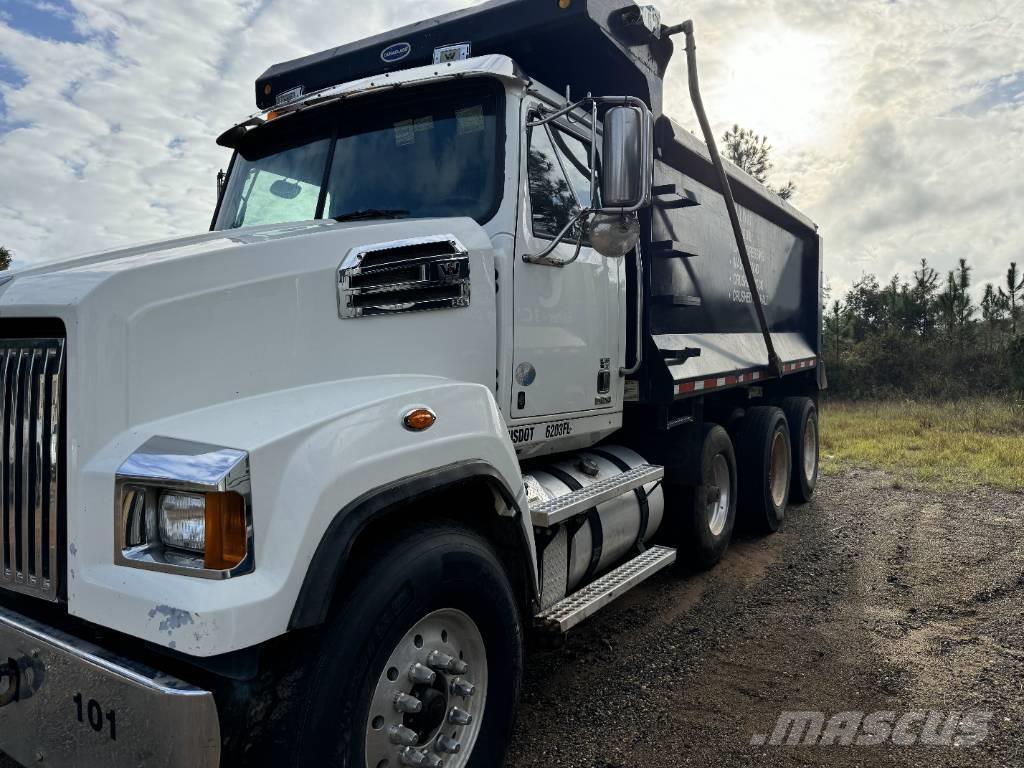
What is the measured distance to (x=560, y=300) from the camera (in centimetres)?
372

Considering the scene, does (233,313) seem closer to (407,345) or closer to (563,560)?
(407,345)

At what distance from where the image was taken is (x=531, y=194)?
3.54m

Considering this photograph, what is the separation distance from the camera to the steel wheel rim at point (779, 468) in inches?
273

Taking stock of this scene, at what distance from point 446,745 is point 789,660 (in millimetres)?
2298

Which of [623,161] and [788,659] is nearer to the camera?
[623,161]

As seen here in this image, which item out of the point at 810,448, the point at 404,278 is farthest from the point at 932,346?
the point at 404,278

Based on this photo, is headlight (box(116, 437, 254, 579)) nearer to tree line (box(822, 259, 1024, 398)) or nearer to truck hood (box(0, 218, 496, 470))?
truck hood (box(0, 218, 496, 470))

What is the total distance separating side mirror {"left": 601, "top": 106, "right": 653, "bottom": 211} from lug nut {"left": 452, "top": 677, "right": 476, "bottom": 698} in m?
1.84

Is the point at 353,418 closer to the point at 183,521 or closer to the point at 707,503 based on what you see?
the point at 183,521

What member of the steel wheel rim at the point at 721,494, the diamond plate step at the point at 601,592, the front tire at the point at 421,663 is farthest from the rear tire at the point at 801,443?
the front tire at the point at 421,663

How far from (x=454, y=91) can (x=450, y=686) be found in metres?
2.46

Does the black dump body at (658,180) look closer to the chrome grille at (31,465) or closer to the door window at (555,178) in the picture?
the door window at (555,178)

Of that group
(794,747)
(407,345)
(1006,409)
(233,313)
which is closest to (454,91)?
(407,345)

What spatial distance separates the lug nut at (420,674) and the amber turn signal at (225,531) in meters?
0.73
